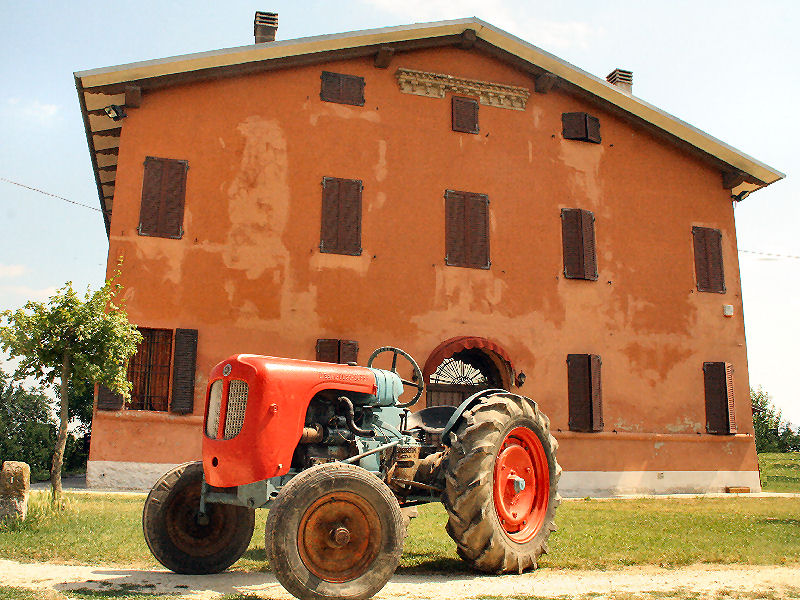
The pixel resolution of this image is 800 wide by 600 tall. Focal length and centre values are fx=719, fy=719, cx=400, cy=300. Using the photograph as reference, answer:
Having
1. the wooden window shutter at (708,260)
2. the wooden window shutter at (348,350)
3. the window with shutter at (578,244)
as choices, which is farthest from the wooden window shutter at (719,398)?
the wooden window shutter at (348,350)

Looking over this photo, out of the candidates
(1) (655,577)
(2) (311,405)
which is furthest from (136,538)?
(1) (655,577)

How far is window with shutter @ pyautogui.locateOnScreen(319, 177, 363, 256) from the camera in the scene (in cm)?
1292

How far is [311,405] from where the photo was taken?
514 cm

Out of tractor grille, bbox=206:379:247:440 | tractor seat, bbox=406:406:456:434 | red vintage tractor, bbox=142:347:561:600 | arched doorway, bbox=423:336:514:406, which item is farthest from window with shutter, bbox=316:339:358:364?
tractor grille, bbox=206:379:247:440

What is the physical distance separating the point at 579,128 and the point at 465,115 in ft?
8.32

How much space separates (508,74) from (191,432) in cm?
945

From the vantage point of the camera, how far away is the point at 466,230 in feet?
45.1

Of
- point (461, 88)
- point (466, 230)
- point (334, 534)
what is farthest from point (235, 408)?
point (461, 88)

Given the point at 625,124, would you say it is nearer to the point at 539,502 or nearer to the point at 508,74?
the point at 508,74

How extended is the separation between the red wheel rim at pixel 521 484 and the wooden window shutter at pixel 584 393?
25.6 ft

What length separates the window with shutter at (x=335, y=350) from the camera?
12.4 m

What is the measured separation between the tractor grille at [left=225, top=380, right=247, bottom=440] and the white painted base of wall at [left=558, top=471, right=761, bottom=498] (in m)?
9.65

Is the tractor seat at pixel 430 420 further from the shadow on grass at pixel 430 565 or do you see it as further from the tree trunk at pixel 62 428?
the tree trunk at pixel 62 428

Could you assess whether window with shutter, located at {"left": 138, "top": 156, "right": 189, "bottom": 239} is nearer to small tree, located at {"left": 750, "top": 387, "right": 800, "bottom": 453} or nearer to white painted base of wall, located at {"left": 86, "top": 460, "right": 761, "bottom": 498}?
white painted base of wall, located at {"left": 86, "top": 460, "right": 761, "bottom": 498}
